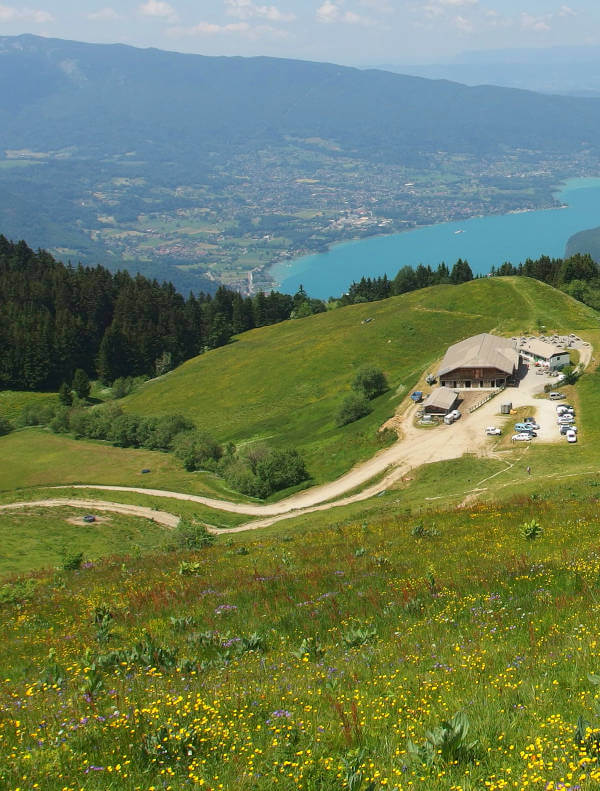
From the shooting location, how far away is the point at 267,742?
7590 millimetres

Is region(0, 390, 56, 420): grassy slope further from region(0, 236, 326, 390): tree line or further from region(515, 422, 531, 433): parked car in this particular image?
region(515, 422, 531, 433): parked car

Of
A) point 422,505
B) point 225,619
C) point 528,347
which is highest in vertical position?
point 528,347

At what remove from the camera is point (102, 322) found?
506 feet

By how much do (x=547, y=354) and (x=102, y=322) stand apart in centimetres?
10900

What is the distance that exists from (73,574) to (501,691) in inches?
746

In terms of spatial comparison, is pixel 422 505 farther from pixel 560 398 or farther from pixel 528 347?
pixel 528 347

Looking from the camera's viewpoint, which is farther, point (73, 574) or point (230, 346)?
point (230, 346)

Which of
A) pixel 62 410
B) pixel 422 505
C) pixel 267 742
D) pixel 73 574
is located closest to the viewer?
pixel 267 742

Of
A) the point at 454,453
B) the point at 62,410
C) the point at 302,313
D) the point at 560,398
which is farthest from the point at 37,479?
the point at 302,313

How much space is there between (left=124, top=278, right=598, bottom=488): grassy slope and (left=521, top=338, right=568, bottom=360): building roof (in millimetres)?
13482

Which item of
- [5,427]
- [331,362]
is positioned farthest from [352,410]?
[5,427]

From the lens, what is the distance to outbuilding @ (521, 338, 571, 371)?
75812 mm

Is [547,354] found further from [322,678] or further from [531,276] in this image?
[322,678]

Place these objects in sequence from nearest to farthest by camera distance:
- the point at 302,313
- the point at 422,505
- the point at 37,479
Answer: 1. the point at 422,505
2. the point at 37,479
3. the point at 302,313
